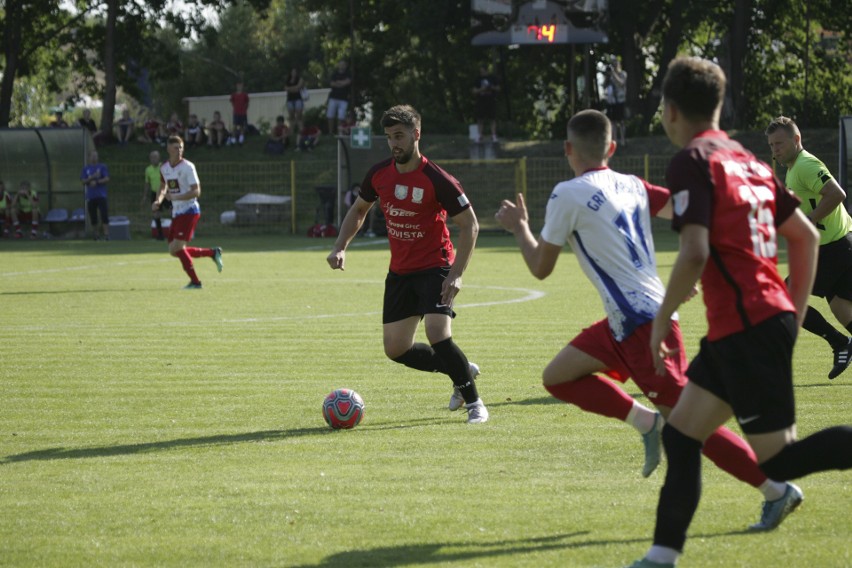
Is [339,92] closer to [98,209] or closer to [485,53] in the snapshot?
[485,53]

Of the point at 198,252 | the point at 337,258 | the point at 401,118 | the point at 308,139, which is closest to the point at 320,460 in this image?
the point at 337,258

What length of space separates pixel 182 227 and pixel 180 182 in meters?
0.66

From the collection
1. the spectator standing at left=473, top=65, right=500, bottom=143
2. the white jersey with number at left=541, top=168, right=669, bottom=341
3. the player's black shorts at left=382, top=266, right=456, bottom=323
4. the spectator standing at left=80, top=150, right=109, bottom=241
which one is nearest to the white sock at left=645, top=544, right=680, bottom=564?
the white jersey with number at left=541, top=168, right=669, bottom=341

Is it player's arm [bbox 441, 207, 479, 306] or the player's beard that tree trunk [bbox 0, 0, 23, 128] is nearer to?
the player's beard

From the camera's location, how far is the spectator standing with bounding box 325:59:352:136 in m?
38.0

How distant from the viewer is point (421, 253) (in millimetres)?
8508

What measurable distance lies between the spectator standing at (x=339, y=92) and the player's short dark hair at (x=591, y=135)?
32.6m

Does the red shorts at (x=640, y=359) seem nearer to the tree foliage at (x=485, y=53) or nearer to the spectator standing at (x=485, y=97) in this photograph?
the spectator standing at (x=485, y=97)

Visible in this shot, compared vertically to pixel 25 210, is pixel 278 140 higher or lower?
higher

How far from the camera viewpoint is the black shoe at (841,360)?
Result: 32.1ft

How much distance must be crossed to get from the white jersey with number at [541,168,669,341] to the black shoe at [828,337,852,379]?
4.62 m

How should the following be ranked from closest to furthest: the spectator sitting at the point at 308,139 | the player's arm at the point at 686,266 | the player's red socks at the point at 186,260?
the player's arm at the point at 686,266
the player's red socks at the point at 186,260
the spectator sitting at the point at 308,139

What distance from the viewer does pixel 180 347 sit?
40.0 feet

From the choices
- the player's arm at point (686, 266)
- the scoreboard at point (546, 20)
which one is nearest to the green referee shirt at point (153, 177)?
the scoreboard at point (546, 20)
